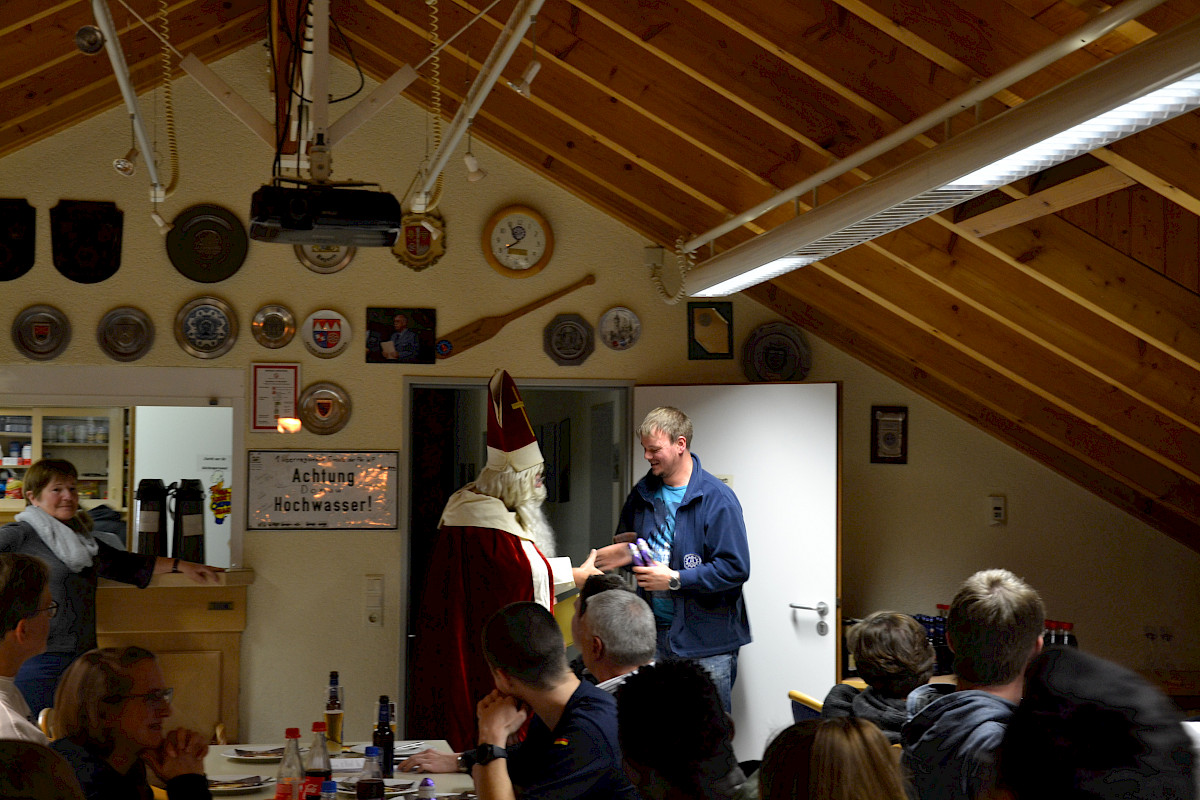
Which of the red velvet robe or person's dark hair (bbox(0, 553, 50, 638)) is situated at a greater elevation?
person's dark hair (bbox(0, 553, 50, 638))

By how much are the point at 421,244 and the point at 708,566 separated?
221 cm

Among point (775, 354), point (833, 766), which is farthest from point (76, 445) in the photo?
point (833, 766)

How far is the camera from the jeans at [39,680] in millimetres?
4320

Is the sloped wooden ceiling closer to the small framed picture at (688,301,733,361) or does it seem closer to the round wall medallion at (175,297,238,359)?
the small framed picture at (688,301,733,361)

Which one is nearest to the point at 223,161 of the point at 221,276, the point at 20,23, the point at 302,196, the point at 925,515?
the point at 221,276

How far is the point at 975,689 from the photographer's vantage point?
2154 millimetres

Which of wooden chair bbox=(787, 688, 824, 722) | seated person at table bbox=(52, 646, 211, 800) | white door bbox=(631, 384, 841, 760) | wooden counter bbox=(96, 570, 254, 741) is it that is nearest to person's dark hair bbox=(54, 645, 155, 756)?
seated person at table bbox=(52, 646, 211, 800)

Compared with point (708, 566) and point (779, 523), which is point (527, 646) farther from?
point (779, 523)

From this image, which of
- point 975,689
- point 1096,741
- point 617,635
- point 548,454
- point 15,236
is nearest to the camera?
point 1096,741

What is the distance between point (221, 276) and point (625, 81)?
2.37m

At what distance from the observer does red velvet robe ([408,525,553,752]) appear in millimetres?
3822

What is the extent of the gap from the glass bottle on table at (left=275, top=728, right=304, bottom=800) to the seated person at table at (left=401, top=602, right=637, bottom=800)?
0.48 meters

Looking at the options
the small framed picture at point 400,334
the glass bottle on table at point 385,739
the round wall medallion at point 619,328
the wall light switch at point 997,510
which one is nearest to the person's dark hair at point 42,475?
the small framed picture at point 400,334

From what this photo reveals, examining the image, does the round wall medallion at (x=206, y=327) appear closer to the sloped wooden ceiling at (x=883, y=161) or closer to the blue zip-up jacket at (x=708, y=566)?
the sloped wooden ceiling at (x=883, y=161)
